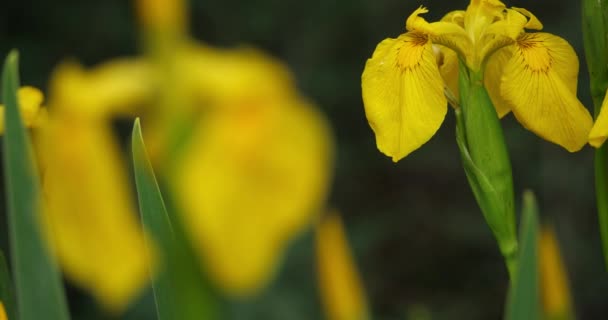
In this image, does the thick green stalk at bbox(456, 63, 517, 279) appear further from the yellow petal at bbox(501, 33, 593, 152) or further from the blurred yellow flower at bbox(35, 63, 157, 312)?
the blurred yellow flower at bbox(35, 63, 157, 312)

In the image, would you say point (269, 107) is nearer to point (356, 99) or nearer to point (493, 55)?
point (493, 55)

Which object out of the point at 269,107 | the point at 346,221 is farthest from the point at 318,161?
the point at 346,221

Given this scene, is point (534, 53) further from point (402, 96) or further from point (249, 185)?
A: point (249, 185)

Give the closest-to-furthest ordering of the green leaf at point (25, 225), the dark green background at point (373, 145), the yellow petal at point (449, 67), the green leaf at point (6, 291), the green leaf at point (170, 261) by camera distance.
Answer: the green leaf at point (170, 261)
the green leaf at point (25, 225)
the green leaf at point (6, 291)
the yellow petal at point (449, 67)
the dark green background at point (373, 145)

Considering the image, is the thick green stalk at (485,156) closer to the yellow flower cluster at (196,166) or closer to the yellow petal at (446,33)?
the yellow petal at (446,33)

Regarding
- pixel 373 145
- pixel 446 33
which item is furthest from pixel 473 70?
pixel 373 145

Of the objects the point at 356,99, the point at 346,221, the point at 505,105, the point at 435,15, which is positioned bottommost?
the point at 346,221

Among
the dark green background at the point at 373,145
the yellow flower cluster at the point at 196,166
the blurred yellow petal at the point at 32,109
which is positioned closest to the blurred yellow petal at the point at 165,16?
the yellow flower cluster at the point at 196,166
